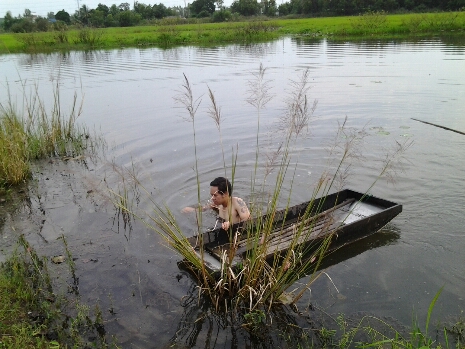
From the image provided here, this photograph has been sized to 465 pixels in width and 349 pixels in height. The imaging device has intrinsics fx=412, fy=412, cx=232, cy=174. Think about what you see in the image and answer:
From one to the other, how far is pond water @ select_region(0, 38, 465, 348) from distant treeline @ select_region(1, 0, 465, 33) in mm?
29173

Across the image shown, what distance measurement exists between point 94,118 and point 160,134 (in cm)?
311

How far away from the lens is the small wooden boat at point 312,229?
495 centimetres

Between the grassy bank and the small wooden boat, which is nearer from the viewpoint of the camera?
the small wooden boat

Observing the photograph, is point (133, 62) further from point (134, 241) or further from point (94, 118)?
point (134, 241)

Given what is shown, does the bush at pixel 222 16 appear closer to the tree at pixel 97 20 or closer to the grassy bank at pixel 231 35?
the tree at pixel 97 20

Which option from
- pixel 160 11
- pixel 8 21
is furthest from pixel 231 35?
pixel 8 21

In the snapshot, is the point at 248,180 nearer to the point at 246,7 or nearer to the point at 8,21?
the point at 8,21

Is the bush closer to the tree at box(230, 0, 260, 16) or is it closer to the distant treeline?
the distant treeline

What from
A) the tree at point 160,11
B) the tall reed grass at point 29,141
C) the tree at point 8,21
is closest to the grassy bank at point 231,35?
the tall reed grass at point 29,141

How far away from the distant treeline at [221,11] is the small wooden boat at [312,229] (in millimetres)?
37636

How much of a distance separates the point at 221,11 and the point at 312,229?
68065mm

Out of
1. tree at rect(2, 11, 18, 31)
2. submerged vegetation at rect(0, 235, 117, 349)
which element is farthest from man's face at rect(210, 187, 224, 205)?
tree at rect(2, 11, 18, 31)

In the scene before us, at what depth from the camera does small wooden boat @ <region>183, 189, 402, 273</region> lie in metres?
4.95

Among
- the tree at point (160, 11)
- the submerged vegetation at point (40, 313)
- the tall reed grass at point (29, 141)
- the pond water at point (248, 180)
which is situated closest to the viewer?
the submerged vegetation at point (40, 313)
